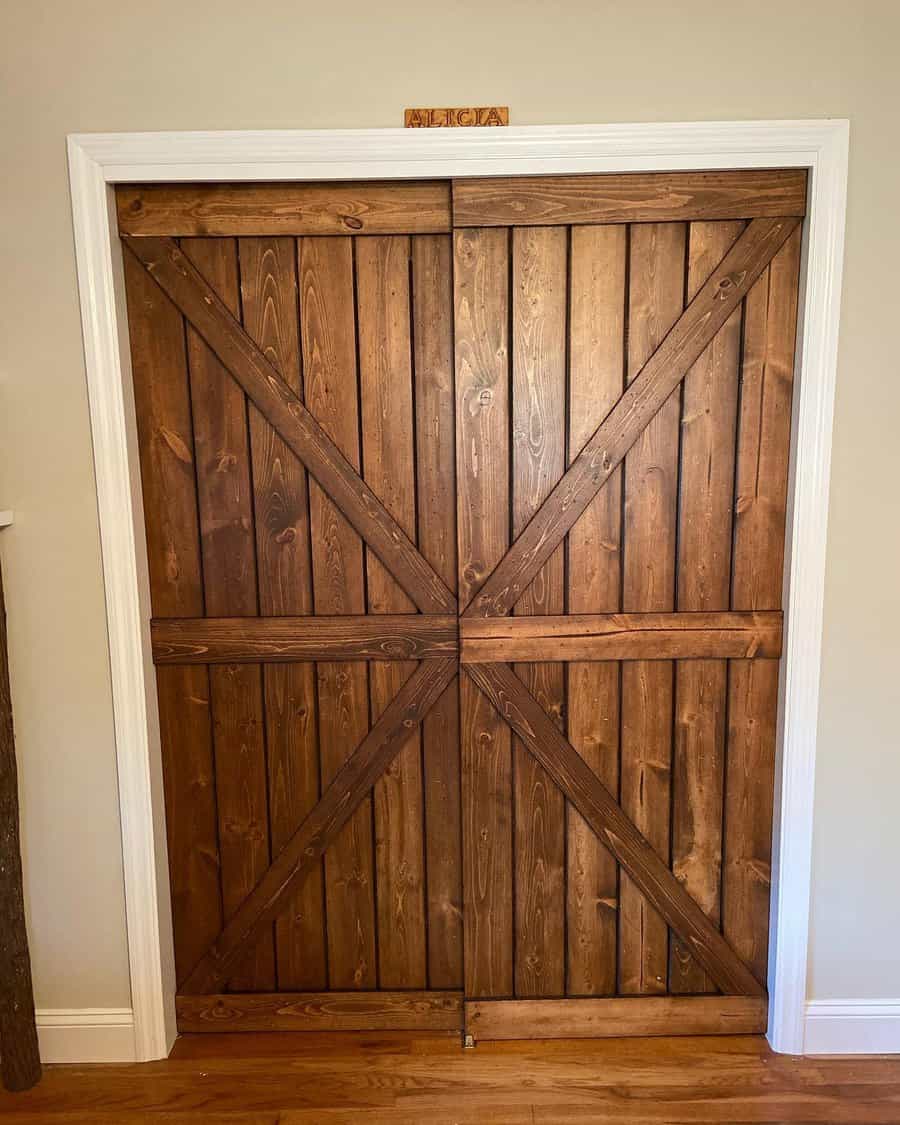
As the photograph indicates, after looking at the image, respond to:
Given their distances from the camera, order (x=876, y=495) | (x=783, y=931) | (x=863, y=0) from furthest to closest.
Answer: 1. (x=783, y=931)
2. (x=876, y=495)
3. (x=863, y=0)

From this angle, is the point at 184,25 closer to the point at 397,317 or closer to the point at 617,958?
the point at 397,317

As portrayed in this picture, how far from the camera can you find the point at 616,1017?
2041 millimetres

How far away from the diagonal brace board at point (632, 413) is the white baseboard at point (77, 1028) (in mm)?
1357

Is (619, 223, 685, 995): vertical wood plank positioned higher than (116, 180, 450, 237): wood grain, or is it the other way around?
(116, 180, 450, 237): wood grain

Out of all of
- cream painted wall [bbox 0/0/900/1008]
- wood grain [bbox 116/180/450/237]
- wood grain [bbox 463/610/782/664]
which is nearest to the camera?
cream painted wall [bbox 0/0/900/1008]

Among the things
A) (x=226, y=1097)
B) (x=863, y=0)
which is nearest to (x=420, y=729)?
(x=226, y=1097)

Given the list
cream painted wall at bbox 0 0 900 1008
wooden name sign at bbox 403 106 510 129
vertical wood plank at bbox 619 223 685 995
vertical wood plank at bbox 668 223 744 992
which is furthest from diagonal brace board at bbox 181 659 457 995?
wooden name sign at bbox 403 106 510 129

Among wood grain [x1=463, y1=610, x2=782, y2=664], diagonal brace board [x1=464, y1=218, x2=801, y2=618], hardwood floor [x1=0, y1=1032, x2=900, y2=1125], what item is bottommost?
hardwood floor [x1=0, y1=1032, x2=900, y2=1125]

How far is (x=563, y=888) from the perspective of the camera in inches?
79.9

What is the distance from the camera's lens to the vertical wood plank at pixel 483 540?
182 cm

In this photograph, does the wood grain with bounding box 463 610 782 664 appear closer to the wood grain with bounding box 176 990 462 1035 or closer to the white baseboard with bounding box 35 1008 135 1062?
the wood grain with bounding box 176 990 462 1035

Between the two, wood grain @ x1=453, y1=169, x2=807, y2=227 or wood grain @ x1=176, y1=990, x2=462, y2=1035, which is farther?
wood grain @ x1=176, y1=990, x2=462, y2=1035

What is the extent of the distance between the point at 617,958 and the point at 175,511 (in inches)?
63.2

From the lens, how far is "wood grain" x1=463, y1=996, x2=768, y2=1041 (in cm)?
204
